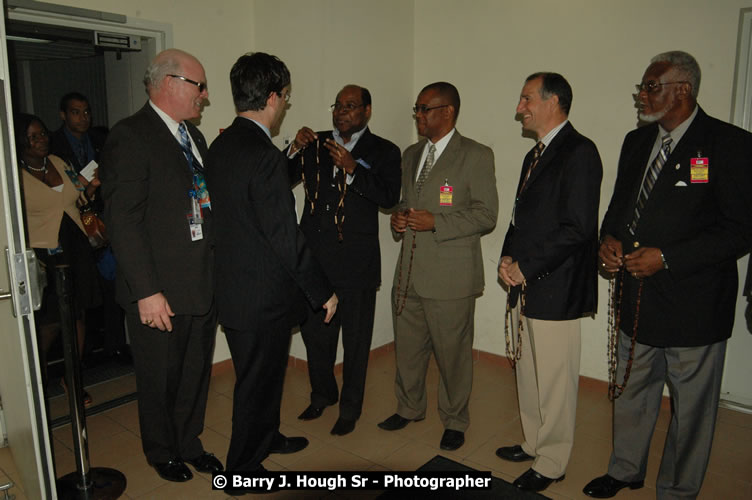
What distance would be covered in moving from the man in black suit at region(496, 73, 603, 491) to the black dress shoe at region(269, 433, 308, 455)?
1164 mm

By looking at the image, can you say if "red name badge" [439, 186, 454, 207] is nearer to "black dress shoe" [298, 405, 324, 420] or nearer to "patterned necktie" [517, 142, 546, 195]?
"patterned necktie" [517, 142, 546, 195]

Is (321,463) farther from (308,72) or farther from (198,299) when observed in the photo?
(308,72)

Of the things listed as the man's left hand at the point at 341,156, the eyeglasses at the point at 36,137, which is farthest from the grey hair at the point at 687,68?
the eyeglasses at the point at 36,137

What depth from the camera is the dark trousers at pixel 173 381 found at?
8.30 ft

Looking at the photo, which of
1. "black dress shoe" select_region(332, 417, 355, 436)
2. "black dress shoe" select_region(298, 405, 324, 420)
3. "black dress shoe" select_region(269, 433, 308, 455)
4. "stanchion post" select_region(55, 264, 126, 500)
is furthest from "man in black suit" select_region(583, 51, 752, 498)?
"stanchion post" select_region(55, 264, 126, 500)

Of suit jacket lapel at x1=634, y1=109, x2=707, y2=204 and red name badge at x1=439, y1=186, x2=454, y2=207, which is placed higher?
suit jacket lapel at x1=634, y1=109, x2=707, y2=204

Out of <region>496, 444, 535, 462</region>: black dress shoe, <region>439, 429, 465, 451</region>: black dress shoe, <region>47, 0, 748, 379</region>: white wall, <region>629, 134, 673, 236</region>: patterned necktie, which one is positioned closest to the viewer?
<region>629, 134, 673, 236</region>: patterned necktie

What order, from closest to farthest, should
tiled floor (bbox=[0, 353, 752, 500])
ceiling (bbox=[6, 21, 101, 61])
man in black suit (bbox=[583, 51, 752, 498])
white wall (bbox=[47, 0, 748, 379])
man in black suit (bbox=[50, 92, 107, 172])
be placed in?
man in black suit (bbox=[583, 51, 752, 498]) < tiled floor (bbox=[0, 353, 752, 500]) < ceiling (bbox=[6, 21, 101, 61]) < white wall (bbox=[47, 0, 748, 379]) < man in black suit (bbox=[50, 92, 107, 172])

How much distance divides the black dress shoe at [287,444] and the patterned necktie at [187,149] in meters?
1.49

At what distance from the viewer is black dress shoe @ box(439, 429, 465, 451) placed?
298cm

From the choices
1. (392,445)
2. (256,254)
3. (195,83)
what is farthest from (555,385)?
(195,83)

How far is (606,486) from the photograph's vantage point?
257cm

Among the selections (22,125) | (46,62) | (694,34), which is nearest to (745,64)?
(694,34)

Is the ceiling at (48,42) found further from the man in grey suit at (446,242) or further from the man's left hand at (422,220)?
the man's left hand at (422,220)
